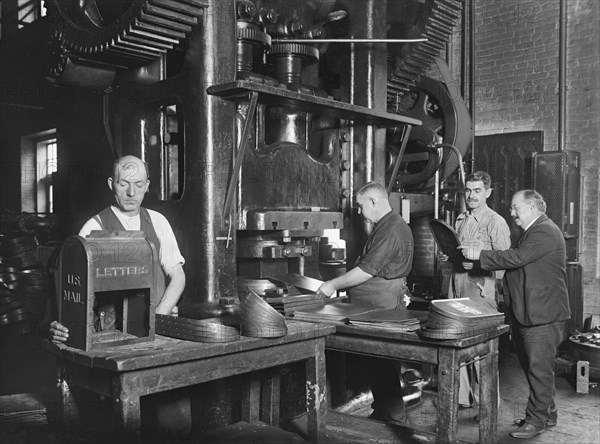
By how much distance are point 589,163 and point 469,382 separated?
323cm

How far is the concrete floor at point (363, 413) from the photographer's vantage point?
2625 mm

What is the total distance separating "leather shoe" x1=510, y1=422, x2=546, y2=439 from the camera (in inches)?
143

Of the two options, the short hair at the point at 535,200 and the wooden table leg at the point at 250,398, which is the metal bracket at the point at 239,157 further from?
the short hair at the point at 535,200

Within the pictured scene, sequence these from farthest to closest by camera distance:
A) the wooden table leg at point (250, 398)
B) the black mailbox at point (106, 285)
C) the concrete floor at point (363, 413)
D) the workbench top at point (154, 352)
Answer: the wooden table leg at point (250, 398), the concrete floor at point (363, 413), the black mailbox at point (106, 285), the workbench top at point (154, 352)

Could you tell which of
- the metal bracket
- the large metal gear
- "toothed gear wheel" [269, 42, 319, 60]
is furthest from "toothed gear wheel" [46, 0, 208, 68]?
the large metal gear

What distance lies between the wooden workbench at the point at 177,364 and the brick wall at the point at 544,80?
15.2 ft

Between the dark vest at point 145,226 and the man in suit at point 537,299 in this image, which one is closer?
the dark vest at point 145,226

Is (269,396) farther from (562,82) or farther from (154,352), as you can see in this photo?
(562,82)

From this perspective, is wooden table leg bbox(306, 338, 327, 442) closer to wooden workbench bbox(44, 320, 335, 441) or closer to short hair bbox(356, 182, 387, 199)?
wooden workbench bbox(44, 320, 335, 441)

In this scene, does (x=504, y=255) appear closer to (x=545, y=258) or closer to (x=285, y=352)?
(x=545, y=258)

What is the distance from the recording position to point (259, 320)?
2447 millimetres

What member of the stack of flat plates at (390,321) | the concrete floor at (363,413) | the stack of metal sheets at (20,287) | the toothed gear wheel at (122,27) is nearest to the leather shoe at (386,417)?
the concrete floor at (363,413)

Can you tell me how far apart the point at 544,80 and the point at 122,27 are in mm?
5211

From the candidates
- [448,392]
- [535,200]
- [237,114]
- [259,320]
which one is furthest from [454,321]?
[237,114]
